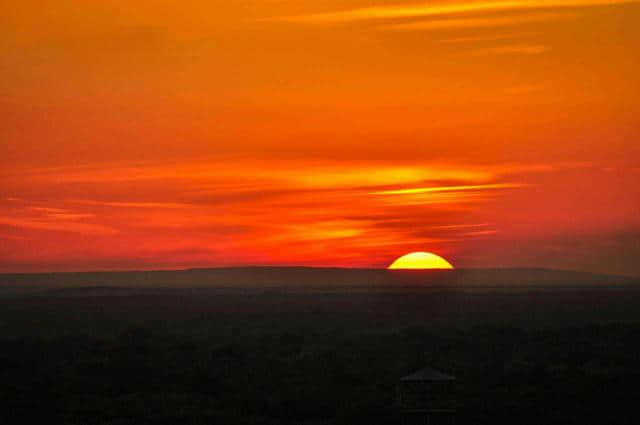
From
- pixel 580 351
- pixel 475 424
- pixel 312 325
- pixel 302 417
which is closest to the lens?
pixel 475 424

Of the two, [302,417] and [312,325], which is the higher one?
[312,325]

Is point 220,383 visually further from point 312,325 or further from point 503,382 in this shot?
point 312,325

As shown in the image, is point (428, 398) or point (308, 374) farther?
point (308, 374)

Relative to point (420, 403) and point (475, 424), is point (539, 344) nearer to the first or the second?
point (475, 424)

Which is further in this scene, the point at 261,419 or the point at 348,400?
the point at 348,400

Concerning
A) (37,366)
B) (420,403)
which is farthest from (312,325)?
(420,403)

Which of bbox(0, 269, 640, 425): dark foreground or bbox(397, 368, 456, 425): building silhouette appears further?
bbox(0, 269, 640, 425): dark foreground

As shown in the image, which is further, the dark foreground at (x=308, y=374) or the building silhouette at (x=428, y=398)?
the dark foreground at (x=308, y=374)

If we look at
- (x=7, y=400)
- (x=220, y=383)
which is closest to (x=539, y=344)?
(x=220, y=383)

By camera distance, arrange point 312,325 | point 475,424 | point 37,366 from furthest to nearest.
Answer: point 312,325, point 37,366, point 475,424
